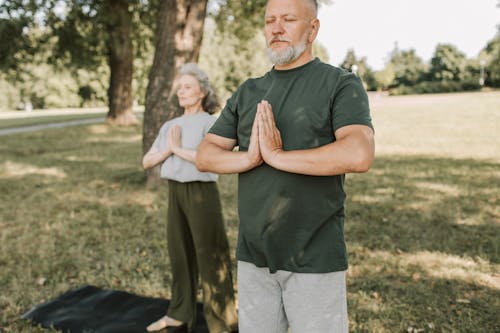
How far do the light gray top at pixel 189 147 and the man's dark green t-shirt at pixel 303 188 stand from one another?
4.95 ft

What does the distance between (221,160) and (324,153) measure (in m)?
0.58

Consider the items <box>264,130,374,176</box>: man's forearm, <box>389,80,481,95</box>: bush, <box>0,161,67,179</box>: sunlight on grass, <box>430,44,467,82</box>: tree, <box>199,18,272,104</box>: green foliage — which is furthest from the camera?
<box>430,44,467,82</box>: tree

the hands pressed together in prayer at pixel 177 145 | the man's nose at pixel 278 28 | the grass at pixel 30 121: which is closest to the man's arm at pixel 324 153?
the man's nose at pixel 278 28

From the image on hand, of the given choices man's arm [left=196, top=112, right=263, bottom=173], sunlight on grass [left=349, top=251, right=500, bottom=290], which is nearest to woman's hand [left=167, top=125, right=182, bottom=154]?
man's arm [left=196, top=112, right=263, bottom=173]

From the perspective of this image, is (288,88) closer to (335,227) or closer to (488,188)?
(335,227)

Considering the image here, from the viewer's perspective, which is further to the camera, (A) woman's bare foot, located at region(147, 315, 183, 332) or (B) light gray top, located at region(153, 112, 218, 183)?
(A) woman's bare foot, located at region(147, 315, 183, 332)

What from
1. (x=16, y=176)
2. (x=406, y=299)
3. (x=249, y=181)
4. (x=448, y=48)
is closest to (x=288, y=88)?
(x=249, y=181)

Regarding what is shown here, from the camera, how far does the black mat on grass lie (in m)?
4.29

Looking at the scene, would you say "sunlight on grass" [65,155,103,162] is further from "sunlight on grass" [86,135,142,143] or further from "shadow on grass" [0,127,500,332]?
"sunlight on grass" [86,135,142,143]

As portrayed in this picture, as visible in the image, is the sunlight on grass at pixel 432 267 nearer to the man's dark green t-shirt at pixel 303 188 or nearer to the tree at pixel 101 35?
the man's dark green t-shirt at pixel 303 188

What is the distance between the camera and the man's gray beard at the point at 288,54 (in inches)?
84.8

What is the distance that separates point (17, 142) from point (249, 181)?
20.4m

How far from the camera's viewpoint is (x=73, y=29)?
17.6 metres

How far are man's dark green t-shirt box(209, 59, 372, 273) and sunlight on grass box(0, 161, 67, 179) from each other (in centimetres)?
1074
